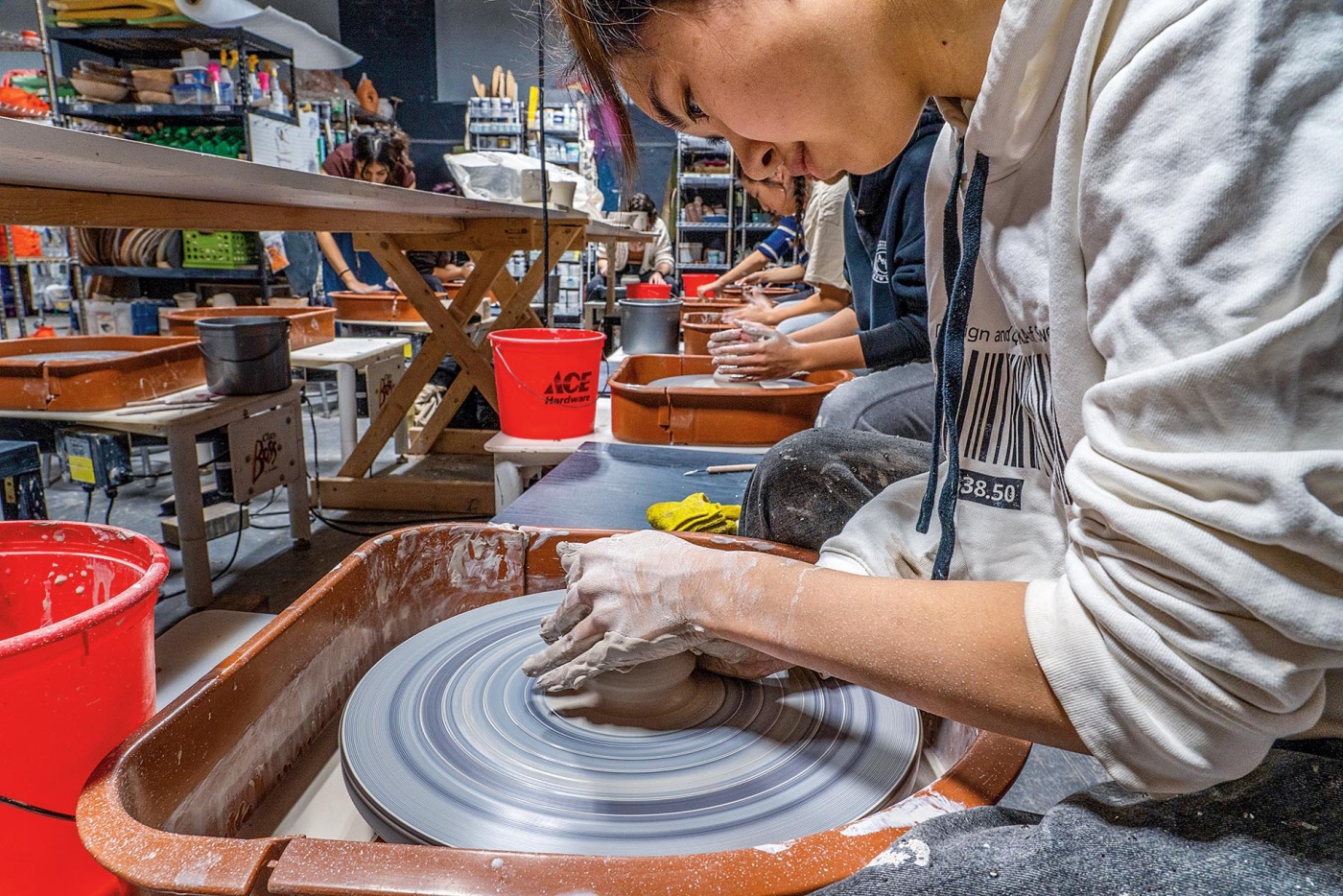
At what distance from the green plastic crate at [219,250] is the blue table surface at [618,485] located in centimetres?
354

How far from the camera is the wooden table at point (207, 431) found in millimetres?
2184

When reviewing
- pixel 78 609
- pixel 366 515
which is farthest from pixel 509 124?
pixel 78 609

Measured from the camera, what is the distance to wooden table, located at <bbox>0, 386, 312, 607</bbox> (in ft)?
7.16

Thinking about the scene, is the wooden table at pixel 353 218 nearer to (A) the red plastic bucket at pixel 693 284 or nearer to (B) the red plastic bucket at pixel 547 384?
(B) the red plastic bucket at pixel 547 384

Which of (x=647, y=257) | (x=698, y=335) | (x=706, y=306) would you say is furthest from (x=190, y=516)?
(x=647, y=257)

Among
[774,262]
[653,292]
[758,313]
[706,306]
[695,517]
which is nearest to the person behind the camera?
[695,517]

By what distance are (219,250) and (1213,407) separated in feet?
17.4

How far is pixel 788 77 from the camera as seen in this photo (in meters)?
0.71

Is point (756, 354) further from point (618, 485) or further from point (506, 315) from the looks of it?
point (506, 315)

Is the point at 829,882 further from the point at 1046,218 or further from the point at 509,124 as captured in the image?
the point at 509,124

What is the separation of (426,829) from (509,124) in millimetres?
8684

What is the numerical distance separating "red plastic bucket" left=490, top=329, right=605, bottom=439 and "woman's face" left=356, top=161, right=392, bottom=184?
2860mm

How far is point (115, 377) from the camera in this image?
7.35ft

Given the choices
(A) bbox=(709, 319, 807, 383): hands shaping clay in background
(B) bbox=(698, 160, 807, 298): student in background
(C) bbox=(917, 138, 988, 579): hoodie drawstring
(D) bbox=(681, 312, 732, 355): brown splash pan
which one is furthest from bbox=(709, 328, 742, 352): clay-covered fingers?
(B) bbox=(698, 160, 807, 298): student in background
